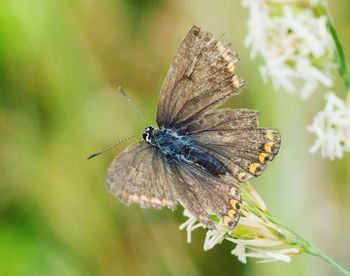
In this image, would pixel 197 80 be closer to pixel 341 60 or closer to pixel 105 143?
pixel 341 60

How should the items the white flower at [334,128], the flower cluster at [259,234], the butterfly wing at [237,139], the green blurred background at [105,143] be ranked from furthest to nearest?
the green blurred background at [105,143], the white flower at [334,128], the butterfly wing at [237,139], the flower cluster at [259,234]

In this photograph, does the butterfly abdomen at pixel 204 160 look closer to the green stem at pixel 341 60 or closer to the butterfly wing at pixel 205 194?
the butterfly wing at pixel 205 194

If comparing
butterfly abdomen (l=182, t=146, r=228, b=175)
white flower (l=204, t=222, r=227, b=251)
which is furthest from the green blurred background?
white flower (l=204, t=222, r=227, b=251)

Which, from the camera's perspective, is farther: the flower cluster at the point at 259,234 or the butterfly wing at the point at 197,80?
the butterfly wing at the point at 197,80

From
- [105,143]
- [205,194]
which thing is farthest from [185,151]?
[105,143]

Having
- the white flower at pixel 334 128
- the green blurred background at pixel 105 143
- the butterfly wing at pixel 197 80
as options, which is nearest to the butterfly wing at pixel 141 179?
the butterfly wing at pixel 197 80

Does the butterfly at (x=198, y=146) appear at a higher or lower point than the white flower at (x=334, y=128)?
higher

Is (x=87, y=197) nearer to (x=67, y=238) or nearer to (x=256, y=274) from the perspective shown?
(x=67, y=238)
